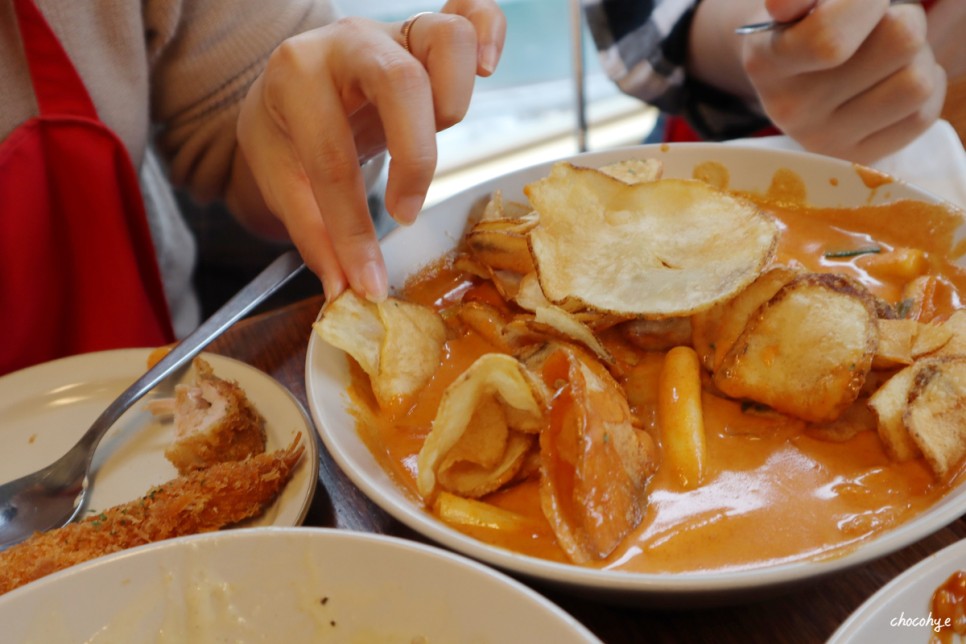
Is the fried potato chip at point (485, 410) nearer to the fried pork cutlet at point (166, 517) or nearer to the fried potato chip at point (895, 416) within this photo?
the fried pork cutlet at point (166, 517)

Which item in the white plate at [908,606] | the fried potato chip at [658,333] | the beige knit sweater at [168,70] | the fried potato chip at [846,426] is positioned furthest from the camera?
the beige knit sweater at [168,70]

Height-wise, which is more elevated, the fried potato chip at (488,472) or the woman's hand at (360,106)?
the woman's hand at (360,106)

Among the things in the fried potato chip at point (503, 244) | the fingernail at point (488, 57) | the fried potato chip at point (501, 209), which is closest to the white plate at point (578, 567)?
the fried potato chip at point (501, 209)

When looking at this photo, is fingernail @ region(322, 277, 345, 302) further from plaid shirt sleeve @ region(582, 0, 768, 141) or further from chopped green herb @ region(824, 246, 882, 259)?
plaid shirt sleeve @ region(582, 0, 768, 141)

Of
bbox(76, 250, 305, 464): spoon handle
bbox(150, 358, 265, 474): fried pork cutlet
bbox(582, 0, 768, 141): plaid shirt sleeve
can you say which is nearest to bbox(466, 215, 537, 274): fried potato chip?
bbox(76, 250, 305, 464): spoon handle

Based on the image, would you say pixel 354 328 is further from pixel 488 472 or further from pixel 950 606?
pixel 950 606

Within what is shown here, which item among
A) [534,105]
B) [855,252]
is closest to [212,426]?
[855,252]

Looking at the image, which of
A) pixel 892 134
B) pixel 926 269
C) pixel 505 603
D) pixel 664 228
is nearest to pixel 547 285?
pixel 664 228
